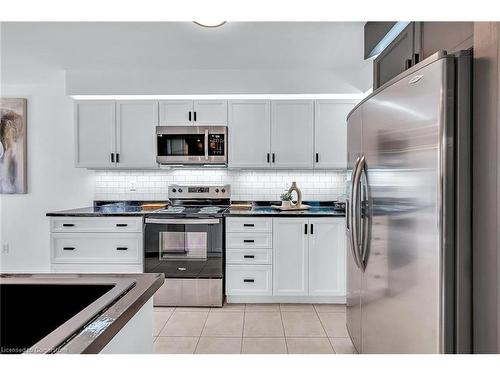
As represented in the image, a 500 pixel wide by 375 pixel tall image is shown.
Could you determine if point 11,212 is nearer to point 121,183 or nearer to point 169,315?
point 121,183

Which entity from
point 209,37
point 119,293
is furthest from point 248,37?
point 119,293

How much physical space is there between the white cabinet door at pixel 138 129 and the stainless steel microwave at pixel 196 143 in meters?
0.16

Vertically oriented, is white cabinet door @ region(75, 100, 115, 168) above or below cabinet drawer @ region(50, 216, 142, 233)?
above

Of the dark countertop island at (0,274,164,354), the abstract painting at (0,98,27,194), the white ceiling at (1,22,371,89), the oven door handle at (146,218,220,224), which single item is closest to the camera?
the dark countertop island at (0,274,164,354)

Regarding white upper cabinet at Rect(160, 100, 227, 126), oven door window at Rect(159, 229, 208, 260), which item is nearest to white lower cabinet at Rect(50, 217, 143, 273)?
oven door window at Rect(159, 229, 208, 260)

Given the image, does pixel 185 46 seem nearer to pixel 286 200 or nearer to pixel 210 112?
pixel 210 112

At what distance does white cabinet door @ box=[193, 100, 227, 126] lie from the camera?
3.50 m

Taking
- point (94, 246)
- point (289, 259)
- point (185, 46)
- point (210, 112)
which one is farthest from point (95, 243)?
point (185, 46)

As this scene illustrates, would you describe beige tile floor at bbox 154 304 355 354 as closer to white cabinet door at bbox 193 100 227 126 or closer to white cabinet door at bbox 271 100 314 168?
white cabinet door at bbox 271 100 314 168

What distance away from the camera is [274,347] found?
7.77 feet

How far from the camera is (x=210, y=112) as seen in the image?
3508 mm

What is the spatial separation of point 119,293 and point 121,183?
3.17 m

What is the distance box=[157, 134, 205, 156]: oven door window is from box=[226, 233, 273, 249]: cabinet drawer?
3.16ft
